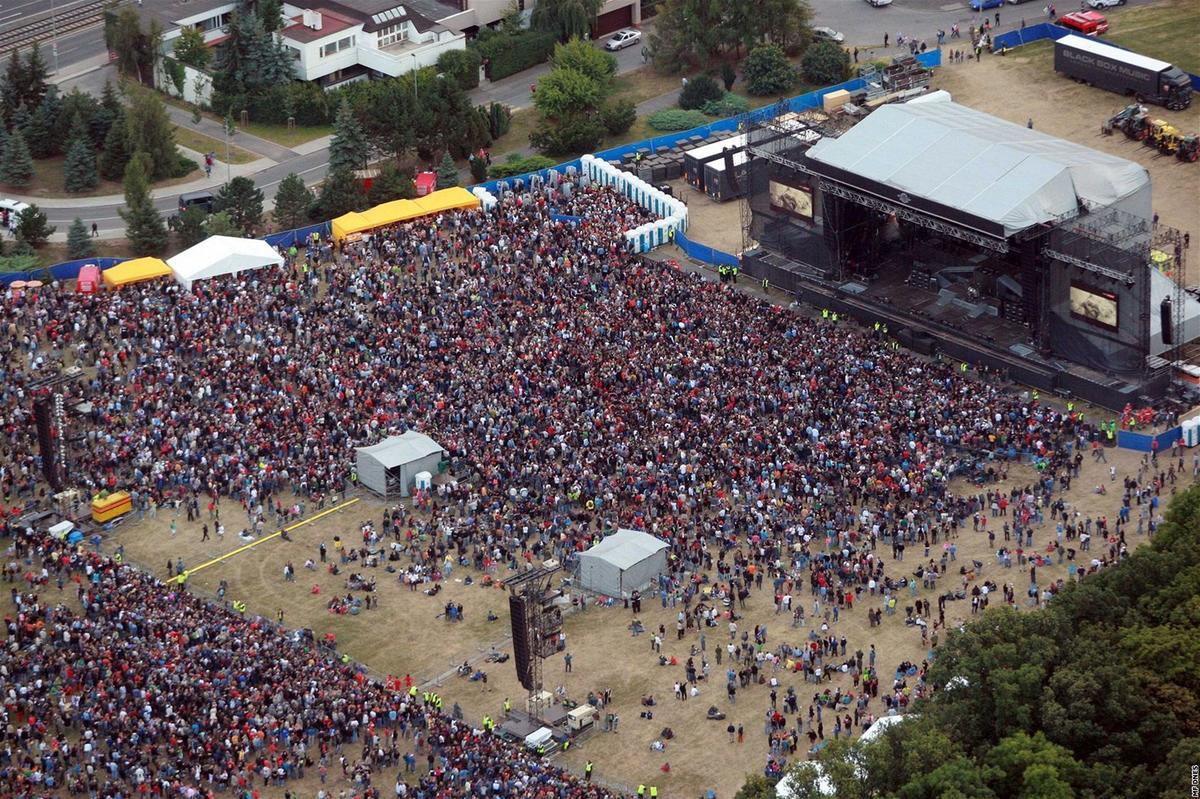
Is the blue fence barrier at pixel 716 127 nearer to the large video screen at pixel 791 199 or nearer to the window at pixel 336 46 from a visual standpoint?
the large video screen at pixel 791 199

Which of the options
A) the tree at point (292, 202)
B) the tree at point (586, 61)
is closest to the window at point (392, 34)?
the tree at point (586, 61)

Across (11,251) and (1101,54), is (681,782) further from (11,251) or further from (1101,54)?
(1101,54)

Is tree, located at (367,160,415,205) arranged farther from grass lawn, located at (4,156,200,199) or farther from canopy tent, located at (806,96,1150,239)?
canopy tent, located at (806,96,1150,239)

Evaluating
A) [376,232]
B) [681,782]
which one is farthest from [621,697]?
[376,232]

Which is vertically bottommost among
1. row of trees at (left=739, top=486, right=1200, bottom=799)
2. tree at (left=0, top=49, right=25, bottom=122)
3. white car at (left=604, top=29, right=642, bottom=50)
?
row of trees at (left=739, top=486, right=1200, bottom=799)

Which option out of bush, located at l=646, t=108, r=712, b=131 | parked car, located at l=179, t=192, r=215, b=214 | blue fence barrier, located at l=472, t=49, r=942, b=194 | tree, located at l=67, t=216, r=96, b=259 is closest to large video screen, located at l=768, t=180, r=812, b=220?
blue fence barrier, located at l=472, t=49, r=942, b=194

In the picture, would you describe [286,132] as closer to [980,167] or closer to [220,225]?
[220,225]
